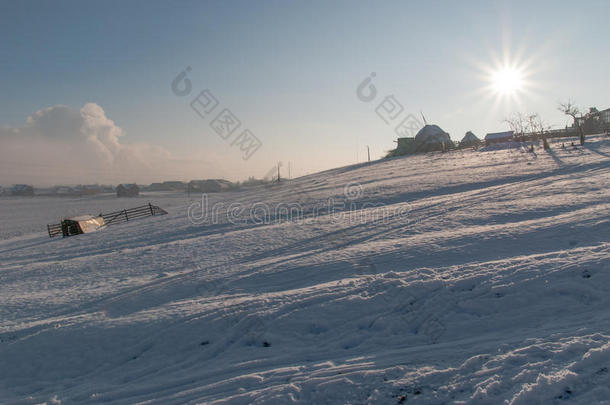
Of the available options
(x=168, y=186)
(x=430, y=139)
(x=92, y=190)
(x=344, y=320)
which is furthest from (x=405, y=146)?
(x=168, y=186)

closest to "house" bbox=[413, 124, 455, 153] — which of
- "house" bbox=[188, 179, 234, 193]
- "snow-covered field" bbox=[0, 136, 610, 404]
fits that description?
"snow-covered field" bbox=[0, 136, 610, 404]

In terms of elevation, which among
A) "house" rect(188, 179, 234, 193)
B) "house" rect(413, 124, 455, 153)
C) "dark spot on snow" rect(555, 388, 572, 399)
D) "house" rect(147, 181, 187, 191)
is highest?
"house" rect(413, 124, 455, 153)

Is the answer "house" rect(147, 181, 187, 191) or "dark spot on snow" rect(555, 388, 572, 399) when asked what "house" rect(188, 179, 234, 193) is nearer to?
"house" rect(147, 181, 187, 191)

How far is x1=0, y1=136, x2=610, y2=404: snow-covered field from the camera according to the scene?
3967mm

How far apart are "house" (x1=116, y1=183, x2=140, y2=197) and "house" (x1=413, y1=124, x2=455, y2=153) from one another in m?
79.4

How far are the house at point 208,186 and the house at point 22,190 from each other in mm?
49005

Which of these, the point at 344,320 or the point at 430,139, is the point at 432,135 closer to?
the point at 430,139

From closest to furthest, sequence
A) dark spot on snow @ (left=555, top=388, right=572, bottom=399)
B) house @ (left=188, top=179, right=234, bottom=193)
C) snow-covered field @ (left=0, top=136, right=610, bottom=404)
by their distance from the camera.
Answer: dark spot on snow @ (left=555, top=388, right=572, bottom=399)
snow-covered field @ (left=0, top=136, right=610, bottom=404)
house @ (left=188, top=179, right=234, bottom=193)

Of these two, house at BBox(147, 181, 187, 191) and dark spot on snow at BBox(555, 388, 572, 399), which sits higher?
house at BBox(147, 181, 187, 191)

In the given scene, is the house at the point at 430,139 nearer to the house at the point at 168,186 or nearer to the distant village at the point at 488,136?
the distant village at the point at 488,136

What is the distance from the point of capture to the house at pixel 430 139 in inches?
2416

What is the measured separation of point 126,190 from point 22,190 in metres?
38.6

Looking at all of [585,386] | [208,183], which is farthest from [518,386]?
[208,183]

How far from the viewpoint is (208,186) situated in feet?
364
